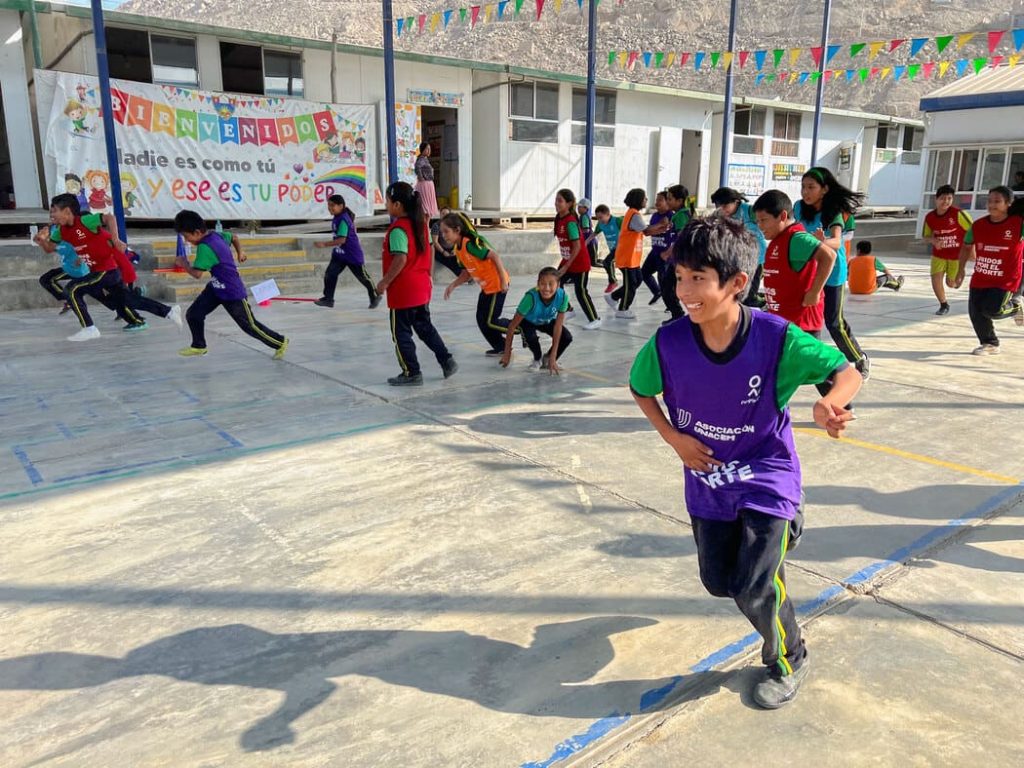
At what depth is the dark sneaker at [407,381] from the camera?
675 cm

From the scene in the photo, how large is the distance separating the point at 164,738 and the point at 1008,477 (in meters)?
4.58

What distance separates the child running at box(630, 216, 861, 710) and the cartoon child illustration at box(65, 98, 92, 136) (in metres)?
13.7

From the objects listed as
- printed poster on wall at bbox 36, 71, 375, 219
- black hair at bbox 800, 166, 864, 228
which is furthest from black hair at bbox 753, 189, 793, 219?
printed poster on wall at bbox 36, 71, 375, 219

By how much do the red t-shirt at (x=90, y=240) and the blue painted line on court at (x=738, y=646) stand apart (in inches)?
328

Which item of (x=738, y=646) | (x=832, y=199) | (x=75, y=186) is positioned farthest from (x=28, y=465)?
(x=75, y=186)

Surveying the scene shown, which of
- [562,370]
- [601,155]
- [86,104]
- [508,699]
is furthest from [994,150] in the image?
[508,699]

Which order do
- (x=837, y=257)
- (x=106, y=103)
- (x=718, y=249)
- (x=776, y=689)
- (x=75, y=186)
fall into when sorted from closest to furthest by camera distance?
(x=718, y=249), (x=776, y=689), (x=837, y=257), (x=106, y=103), (x=75, y=186)

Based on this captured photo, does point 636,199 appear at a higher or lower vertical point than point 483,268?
higher

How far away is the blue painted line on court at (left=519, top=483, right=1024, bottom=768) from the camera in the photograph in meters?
2.33

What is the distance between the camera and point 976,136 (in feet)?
72.4

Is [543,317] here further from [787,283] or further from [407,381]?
[787,283]

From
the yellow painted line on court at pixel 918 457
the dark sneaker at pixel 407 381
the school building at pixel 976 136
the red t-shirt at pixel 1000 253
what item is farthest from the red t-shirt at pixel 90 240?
the school building at pixel 976 136

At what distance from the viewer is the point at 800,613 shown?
10.0 ft

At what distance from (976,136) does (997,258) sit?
58.1 ft
